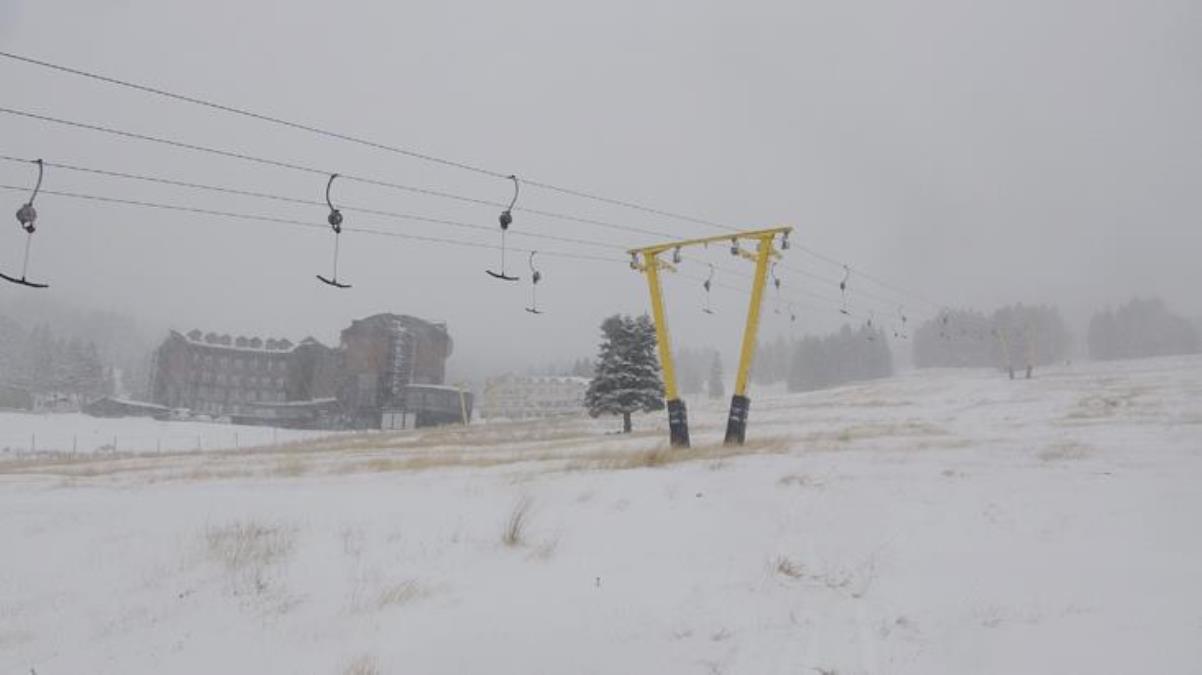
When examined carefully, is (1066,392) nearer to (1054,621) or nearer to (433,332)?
(1054,621)

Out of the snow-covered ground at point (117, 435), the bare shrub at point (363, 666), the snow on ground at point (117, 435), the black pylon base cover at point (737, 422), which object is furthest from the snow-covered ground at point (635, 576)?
the snow on ground at point (117, 435)

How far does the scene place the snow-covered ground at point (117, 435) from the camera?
54.1 meters

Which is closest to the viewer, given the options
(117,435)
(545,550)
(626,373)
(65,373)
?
(545,550)

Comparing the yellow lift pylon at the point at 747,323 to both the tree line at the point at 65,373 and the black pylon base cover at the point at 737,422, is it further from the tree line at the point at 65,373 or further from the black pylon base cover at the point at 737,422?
the tree line at the point at 65,373

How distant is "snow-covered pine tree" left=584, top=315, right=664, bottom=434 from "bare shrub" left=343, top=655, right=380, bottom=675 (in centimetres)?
3629

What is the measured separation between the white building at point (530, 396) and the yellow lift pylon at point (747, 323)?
3474 inches

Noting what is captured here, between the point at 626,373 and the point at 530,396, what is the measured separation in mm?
71340

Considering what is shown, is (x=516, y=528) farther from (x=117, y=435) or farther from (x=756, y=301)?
(x=117, y=435)

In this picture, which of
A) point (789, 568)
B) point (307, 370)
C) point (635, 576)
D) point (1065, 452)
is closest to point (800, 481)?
point (789, 568)

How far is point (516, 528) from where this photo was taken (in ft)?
24.7

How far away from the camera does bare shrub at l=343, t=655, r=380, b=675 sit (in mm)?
4684

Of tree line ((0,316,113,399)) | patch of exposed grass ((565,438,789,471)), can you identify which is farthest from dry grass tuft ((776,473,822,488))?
tree line ((0,316,113,399))

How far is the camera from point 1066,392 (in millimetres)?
43969

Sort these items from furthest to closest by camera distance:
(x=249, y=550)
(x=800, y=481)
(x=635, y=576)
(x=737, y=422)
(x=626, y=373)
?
(x=626, y=373) → (x=737, y=422) → (x=800, y=481) → (x=249, y=550) → (x=635, y=576)
